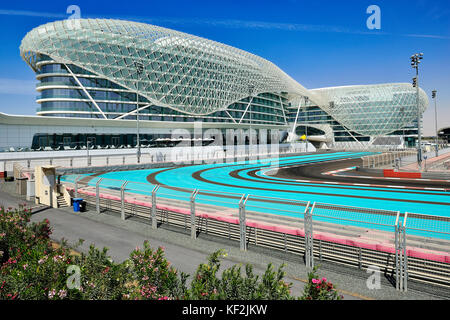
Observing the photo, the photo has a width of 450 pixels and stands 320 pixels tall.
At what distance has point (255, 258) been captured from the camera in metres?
9.17

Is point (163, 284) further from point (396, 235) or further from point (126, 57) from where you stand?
point (126, 57)

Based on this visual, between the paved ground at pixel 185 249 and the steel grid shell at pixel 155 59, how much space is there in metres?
38.3

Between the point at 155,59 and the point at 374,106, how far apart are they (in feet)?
338

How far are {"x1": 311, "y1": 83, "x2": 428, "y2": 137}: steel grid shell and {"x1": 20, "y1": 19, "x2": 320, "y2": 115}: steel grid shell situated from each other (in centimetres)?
5646

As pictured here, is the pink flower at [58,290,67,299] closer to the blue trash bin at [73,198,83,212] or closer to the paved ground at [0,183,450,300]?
the paved ground at [0,183,450,300]

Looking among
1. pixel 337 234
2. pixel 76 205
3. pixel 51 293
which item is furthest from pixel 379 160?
pixel 51 293

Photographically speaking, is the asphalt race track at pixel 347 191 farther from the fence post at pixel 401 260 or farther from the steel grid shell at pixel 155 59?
the steel grid shell at pixel 155 59

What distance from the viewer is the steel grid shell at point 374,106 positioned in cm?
12662

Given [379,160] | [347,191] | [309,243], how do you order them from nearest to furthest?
[309,243], [347,191], [379,160]

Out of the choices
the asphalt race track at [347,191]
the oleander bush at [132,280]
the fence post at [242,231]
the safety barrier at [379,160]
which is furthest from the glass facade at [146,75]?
the oleander bush at [132,280]

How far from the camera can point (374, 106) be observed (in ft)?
430

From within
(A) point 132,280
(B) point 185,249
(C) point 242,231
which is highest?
(A) point 132,280

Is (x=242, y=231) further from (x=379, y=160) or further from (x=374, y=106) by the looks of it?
(x=374, y=106)
